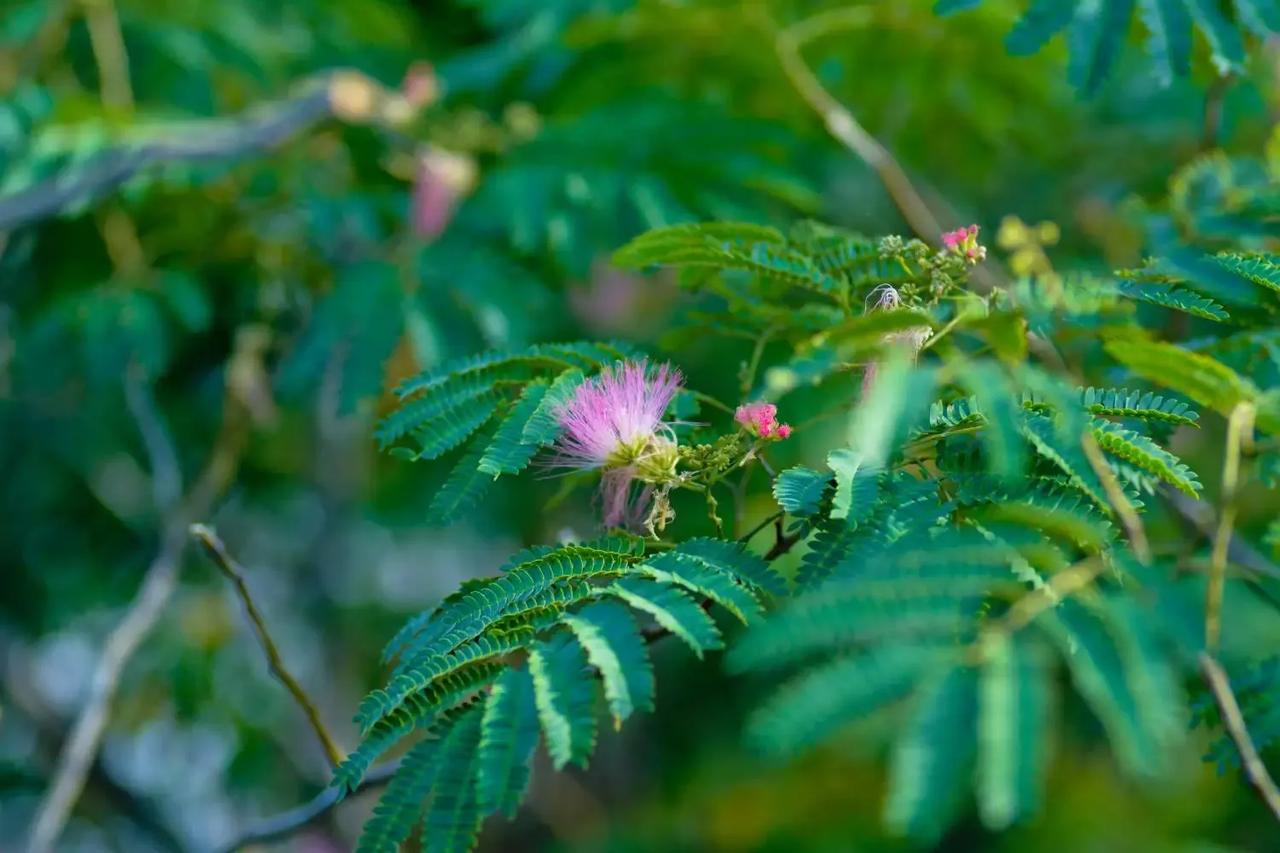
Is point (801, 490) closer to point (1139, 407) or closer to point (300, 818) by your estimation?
point (1139, 407)

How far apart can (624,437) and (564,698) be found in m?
0.45

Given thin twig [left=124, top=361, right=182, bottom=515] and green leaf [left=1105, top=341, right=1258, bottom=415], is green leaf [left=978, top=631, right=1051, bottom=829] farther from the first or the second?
thin twig [left=124, top=361, right=182, bottom=515]

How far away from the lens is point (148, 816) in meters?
6.19

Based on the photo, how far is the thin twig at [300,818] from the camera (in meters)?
1.96

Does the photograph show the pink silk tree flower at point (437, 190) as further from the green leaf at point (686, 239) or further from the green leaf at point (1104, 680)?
the green leaf at point (1104, 680)

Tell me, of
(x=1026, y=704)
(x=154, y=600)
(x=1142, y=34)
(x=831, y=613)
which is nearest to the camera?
(x=1026, y=704)

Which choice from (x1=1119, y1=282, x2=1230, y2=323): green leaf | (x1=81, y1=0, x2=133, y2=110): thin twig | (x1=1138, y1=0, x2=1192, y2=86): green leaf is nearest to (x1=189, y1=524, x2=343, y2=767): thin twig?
(x1=1119, y1=282, x2=1230, y2=323): green leaf

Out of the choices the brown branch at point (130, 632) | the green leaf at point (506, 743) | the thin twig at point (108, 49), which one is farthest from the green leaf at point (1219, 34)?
the thin twig at point (108, 49)

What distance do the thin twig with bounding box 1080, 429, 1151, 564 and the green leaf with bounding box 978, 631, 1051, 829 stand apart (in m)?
0.24

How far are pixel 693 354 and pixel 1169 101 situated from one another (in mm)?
1722

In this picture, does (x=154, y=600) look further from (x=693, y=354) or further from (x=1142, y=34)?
(x=1142, y=34)

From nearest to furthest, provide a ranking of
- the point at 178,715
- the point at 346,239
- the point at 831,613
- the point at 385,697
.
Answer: the point at 831,613 < the point at 385,697 < the point at 346,239 < the point at 178,715

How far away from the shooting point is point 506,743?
146cm

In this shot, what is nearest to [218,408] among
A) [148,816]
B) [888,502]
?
[148,816]
